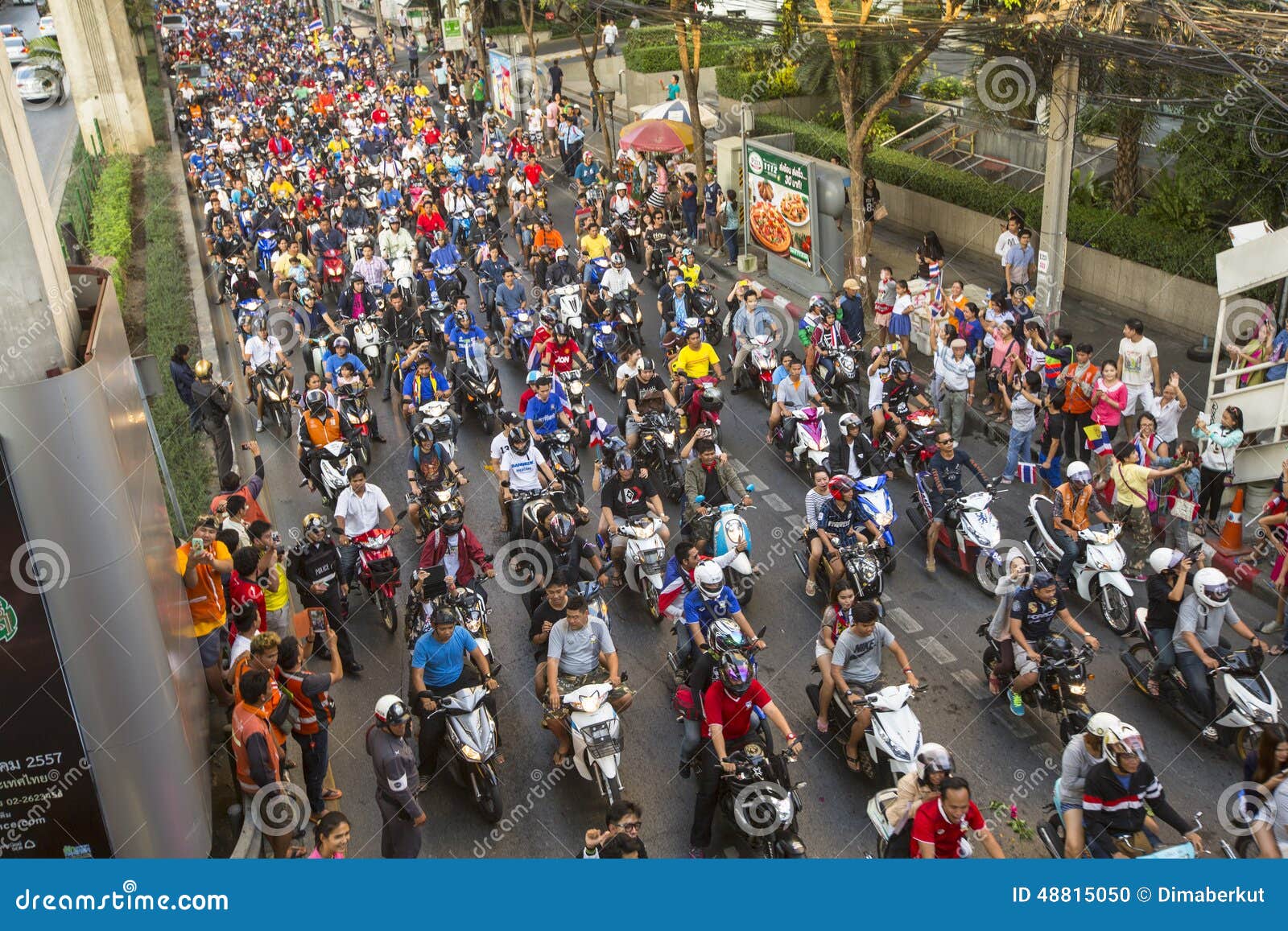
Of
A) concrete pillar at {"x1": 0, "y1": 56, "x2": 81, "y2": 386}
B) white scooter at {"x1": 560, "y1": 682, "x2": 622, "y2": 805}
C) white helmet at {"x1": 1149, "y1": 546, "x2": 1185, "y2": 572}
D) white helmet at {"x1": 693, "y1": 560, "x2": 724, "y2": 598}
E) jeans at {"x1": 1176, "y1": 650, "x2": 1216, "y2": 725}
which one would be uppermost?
concrete pillar at {"x1": 0, "y1": 56, "x2": 81, "y2": 386}

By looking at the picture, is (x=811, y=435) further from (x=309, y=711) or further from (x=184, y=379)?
(x=184, y=379)

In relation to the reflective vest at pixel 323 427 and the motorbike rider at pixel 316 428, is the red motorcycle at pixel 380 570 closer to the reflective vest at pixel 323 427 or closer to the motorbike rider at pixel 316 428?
the motorbike rider at pixel 316 428

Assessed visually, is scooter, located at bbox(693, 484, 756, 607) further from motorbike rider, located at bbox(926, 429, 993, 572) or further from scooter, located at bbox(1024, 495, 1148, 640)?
scooter, located at bbox(1024, 495, 1148, 640)

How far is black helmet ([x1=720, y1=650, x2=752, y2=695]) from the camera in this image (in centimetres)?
856

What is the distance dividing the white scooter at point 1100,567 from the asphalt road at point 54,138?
76.5 feet

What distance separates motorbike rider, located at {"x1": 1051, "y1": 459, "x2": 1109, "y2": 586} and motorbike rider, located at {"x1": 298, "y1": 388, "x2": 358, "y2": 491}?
25.0ft

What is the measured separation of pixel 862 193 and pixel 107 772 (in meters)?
14.1

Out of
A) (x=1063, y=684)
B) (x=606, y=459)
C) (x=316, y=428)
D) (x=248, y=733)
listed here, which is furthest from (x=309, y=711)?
(x=316, y=428)

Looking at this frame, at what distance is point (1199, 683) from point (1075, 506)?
2589 mm

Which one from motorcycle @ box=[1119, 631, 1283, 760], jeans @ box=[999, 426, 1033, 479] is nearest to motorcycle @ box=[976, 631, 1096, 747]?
motorcycle @ box=[1119, 631, 1283, 760]

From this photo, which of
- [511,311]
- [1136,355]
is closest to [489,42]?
[511,311]

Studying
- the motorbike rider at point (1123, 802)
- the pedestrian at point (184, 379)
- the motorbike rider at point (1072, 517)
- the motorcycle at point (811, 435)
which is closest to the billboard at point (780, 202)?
the motorcycle at point (811, 435)

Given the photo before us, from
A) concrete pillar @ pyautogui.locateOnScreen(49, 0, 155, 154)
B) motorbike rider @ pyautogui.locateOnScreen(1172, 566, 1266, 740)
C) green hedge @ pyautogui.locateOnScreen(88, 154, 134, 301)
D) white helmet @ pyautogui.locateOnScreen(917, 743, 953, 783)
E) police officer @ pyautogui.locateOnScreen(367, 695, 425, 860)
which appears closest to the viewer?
white helmet @ pyautogui.locateOnScreen(917, 743, 953, 783)

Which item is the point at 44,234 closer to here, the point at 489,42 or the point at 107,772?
the point at 107,772
